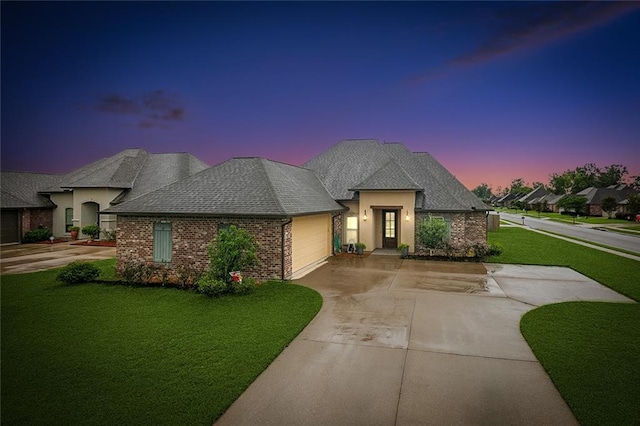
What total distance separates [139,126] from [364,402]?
122 feet

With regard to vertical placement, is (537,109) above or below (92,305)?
above

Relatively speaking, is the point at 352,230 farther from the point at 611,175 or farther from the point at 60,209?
the point at 611,175

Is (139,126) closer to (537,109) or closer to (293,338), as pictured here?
(293,338)

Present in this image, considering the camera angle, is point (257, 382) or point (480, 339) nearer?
point (257, 382)

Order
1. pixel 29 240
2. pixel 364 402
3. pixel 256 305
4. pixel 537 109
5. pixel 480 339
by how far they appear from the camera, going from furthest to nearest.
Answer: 1. pixel 537 109
2. pixel 29 240
3. pixel 256 305
4. pixel 480 339
5. pixel 364 402

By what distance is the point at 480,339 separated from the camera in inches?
296

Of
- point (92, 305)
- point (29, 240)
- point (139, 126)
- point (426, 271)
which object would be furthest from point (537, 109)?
point (29, 240)

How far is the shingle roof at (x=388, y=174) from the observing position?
2003 centimetres

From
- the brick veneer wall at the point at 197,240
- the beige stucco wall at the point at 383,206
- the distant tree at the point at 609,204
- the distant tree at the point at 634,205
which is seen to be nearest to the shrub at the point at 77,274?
the brick veneer wall at the point at 197,240

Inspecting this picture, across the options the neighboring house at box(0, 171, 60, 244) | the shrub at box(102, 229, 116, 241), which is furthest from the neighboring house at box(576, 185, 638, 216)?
the neighboring house at box(0, 171, 60, 244)

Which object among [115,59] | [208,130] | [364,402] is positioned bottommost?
[364,402]

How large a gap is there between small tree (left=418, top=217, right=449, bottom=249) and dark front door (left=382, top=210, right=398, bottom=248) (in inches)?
119

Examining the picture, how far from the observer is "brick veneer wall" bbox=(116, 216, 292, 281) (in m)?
13.0

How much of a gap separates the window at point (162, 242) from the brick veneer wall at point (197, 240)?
176mm
